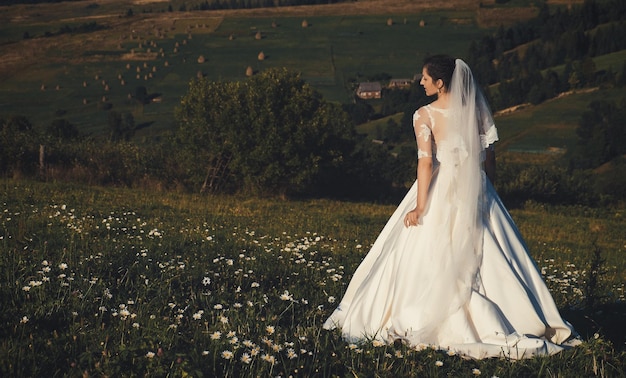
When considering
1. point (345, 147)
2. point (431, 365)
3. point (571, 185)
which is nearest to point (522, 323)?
point (431, 365)

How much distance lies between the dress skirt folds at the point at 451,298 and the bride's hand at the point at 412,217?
0.26 feet

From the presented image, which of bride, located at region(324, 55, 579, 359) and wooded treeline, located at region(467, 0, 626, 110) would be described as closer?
bride, located at region(324, 55, 579, 359)

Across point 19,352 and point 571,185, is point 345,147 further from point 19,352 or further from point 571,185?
point 19,352

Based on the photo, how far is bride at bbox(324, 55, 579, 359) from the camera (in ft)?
21.3

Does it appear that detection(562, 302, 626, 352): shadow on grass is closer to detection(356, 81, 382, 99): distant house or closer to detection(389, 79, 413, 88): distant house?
detection(356, 81, 382, 99): distant house

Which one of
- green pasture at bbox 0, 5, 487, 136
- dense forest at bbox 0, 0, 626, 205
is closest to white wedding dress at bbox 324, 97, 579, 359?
dense forest at bbox 0, 0, 626, 205

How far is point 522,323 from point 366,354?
5.29 feet

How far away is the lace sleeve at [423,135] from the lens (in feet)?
22.6

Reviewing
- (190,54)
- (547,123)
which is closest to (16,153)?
(547,123)

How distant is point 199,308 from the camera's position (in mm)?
6969

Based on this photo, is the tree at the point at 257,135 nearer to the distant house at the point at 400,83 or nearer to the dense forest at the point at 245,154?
the dense forest at the point at 245,154

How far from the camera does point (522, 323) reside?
6461mm

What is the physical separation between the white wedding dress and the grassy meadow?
0.27 meters

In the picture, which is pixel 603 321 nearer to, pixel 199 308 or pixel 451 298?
pixel 451 298
